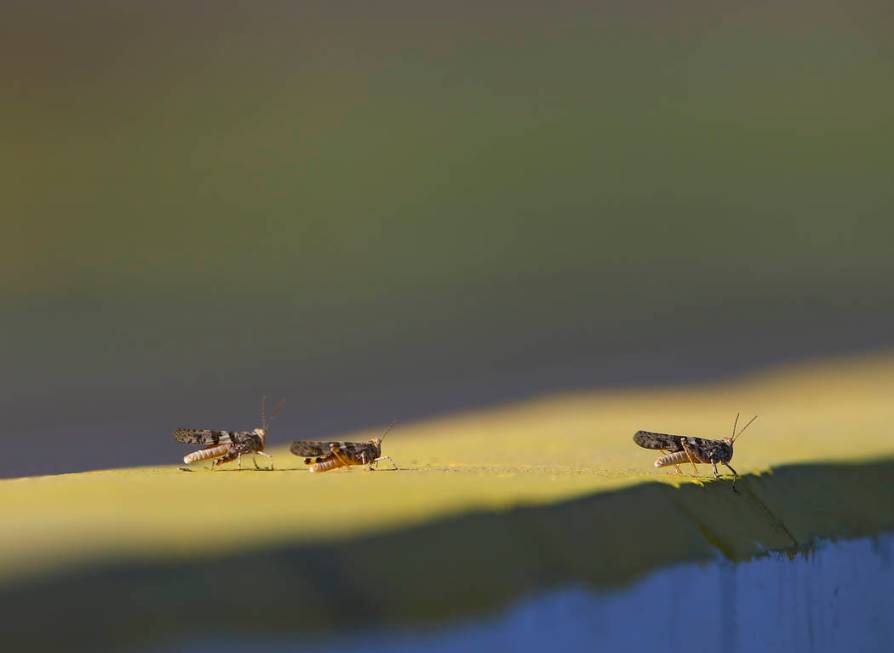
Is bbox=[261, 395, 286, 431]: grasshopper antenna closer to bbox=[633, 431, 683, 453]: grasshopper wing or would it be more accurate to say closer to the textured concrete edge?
bbox=[633, 431, 683, 453]: grasshopper wing

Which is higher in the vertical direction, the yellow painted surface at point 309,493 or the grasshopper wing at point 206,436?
the grasshopper wing at point 206,436

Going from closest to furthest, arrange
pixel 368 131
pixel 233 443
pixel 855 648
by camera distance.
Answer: pixel 855 648, pixel 233 443, pixel 368 131

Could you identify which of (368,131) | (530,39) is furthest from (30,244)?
(530,39)

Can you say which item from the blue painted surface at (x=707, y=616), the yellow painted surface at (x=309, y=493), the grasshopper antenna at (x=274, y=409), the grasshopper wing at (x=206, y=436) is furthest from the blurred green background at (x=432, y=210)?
the blue painted surface at (x=707, y=616)

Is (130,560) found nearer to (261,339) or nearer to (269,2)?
(261,339)

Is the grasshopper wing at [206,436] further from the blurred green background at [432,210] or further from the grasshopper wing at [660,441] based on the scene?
the blurred green background at [432,210]

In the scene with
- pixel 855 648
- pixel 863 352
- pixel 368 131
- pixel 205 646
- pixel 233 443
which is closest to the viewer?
pixel 205 646
